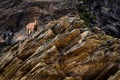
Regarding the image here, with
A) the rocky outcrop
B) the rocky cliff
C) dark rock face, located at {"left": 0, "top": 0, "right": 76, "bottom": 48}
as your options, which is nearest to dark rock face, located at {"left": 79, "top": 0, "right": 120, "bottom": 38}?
dark rock face, located at {"left": 0, "top": 0, "right": 76, "bottom": 48}

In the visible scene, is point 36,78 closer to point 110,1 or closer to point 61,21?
point 61,21

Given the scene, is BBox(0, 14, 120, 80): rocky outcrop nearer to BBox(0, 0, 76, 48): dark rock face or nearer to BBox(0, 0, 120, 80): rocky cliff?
BBox(0, 0, 120, 80): rocky cliff

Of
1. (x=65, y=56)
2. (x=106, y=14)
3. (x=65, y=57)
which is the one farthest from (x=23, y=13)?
(x=65, y=57)

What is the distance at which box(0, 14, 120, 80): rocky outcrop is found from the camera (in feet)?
119

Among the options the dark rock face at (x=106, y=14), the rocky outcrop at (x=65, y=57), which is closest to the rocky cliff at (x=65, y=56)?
the rocky outcrop at (x=65, y=57)

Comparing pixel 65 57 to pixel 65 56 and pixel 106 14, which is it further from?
pixel 106 14

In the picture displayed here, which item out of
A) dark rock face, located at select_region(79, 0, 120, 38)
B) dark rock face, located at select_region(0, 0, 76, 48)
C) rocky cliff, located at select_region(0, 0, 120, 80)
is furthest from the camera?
dark rock face, located at select_region(79, 0, 120, 38)

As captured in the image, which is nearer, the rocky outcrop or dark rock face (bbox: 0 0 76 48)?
the rocky outcrop

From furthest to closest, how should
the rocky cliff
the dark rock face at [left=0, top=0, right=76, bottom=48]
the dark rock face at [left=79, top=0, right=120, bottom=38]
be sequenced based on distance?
the dark rock face at [left=79, top=0, right=120, bottom=38], the dark rock face at [left=0, top=0, right=76, bottom=48], the rocky cliff

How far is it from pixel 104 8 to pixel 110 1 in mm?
3766

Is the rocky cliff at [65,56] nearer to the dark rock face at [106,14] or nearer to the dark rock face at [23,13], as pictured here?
the dark rock face at [23,13]

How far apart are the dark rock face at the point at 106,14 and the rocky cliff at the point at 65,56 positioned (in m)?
47.7

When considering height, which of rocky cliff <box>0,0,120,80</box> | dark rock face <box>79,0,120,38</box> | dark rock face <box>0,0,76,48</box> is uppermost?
rocky cliff <box>0,0,120,80</box>

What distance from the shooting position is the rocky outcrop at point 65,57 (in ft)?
119
